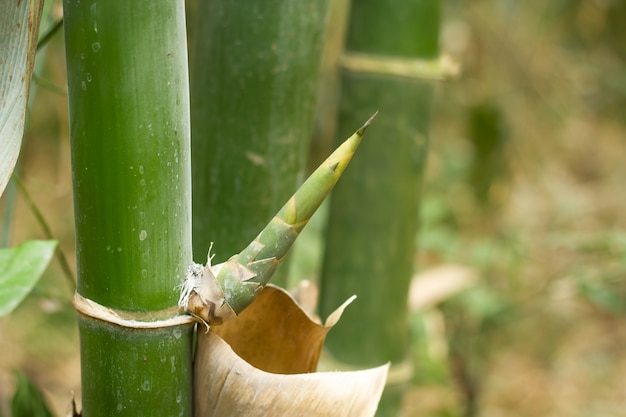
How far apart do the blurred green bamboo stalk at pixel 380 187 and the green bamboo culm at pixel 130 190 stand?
363mm

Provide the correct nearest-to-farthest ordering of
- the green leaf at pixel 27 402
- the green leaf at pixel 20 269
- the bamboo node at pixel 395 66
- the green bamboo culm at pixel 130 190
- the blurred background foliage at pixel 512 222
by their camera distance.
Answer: the green bamboo culm at pixel 130 190
the green leaf at pixel 20 269
the green leaf at pixel 27 402
the bamboo node at pixel 395 66
the blurred background foliage at pixel 512 222

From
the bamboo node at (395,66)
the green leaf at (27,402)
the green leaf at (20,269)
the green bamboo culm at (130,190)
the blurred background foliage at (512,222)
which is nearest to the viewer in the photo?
the green bamboo culm at (130,190)

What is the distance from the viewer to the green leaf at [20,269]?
1.54 ft

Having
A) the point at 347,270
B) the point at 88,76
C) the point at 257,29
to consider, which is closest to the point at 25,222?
the point at 347,270

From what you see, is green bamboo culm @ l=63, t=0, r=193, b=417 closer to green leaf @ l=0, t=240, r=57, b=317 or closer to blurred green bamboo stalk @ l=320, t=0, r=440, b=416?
green leaf @ l=0, t=240, r=57, b=317

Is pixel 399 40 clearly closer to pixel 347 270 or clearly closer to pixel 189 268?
pixel 347 270

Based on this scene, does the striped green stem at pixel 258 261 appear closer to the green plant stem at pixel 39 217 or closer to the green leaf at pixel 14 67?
the green leaf at pixel 14 67

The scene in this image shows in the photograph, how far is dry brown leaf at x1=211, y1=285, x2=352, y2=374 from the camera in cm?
42

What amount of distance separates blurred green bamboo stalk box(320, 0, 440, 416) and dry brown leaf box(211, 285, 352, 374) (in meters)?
0.30

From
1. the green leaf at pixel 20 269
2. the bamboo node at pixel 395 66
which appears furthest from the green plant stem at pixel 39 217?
the bamboo node at pixel 395 66

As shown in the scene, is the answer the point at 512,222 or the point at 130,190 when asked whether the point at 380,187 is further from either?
the point at 512,222

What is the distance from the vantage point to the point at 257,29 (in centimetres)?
53

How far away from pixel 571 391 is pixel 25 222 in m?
1.60

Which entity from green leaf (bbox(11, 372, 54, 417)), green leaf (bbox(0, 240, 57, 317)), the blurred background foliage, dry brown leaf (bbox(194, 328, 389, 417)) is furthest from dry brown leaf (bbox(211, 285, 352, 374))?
the blurred background foliage
